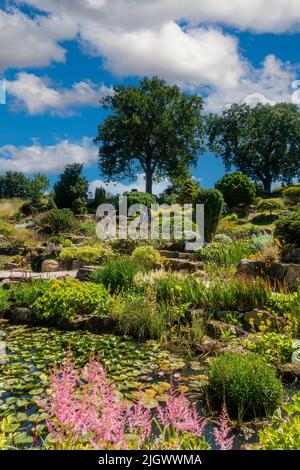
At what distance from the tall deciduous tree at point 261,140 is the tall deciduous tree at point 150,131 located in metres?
5.46

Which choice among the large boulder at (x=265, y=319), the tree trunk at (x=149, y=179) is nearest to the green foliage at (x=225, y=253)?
the large boulder at (x=265, y=319)

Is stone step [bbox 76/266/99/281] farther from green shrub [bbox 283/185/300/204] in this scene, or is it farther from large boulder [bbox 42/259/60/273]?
green shrub [bbox 283/185/300/204]

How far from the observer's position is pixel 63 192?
89.8ft

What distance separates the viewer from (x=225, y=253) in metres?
11.5

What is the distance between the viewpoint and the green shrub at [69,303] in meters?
7.38

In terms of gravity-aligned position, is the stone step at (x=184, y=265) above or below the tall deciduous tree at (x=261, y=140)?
below

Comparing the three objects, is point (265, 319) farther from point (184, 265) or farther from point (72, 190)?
point (72, 190)

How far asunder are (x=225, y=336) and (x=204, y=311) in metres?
0.95

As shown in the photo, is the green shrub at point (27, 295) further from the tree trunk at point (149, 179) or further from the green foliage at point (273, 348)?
the tree trunk at point (149, 179)

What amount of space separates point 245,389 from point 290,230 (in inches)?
226

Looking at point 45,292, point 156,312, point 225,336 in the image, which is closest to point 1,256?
point 45,292

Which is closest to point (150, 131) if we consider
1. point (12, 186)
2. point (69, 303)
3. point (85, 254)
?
point (85, 254)

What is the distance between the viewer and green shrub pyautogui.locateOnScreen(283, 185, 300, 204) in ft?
86.7

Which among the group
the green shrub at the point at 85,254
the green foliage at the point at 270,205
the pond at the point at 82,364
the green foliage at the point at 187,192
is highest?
the green foliage at the point at 187,192
